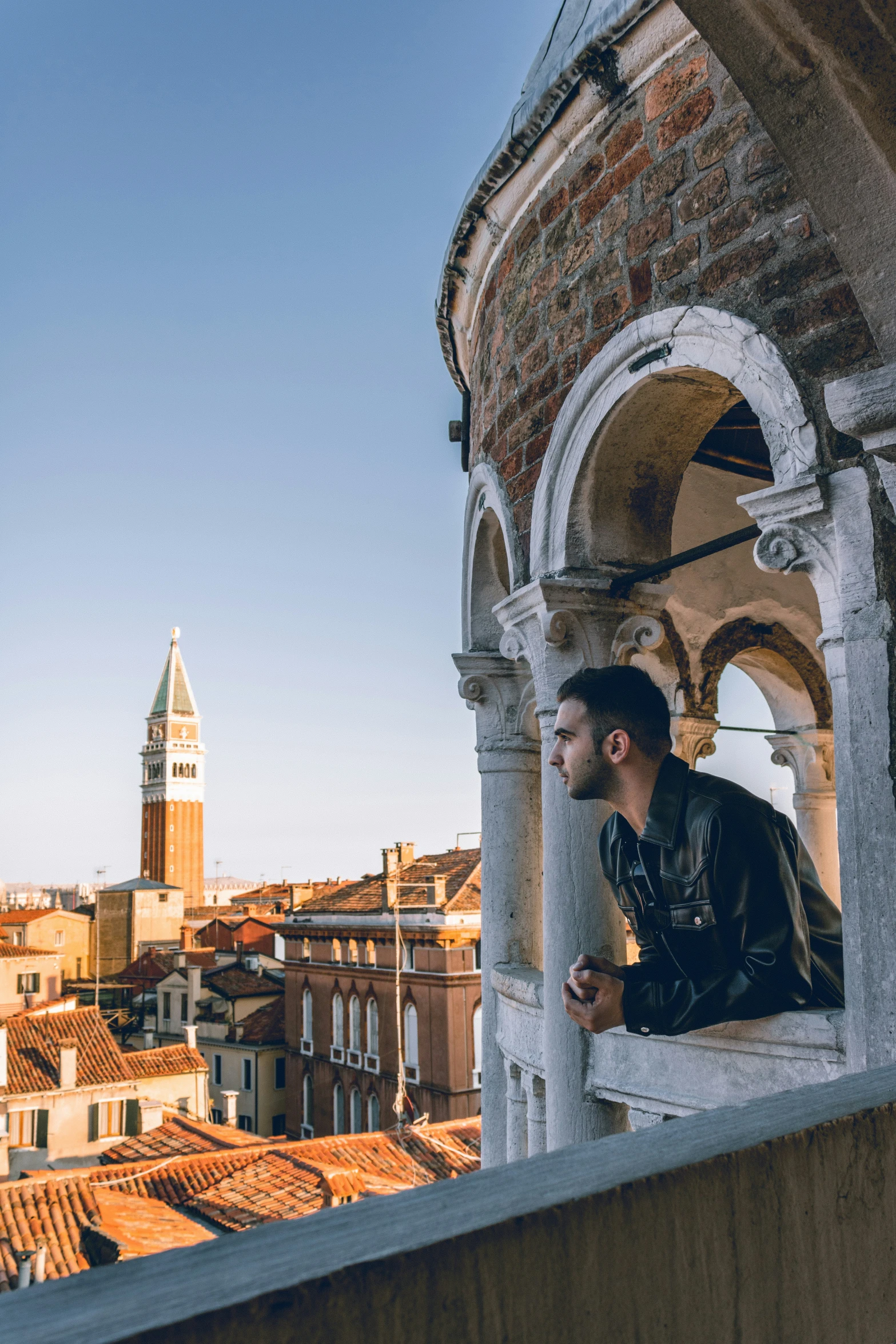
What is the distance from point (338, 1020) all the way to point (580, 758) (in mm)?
28212

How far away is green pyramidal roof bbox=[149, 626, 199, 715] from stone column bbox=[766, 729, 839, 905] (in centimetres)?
10620

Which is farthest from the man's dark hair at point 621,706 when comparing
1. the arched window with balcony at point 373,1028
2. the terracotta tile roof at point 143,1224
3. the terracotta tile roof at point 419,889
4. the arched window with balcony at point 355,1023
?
the arched window with balcony at point 355,1023

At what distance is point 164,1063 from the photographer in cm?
2602

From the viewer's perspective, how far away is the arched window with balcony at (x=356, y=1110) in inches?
1116

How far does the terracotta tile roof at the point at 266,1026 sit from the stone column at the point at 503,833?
28880mm

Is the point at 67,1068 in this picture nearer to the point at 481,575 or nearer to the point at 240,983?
the point at 240,983

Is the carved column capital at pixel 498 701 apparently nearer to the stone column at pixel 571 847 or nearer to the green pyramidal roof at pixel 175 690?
the stone column at pixel 571 847

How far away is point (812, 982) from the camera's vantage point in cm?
307

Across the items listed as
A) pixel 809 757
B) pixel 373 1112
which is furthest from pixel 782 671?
pixel 373 1112

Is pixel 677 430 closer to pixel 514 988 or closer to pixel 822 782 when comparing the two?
pixel 514 988

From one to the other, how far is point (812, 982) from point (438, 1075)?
77.8 feet

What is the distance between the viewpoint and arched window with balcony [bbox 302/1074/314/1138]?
99.3ft

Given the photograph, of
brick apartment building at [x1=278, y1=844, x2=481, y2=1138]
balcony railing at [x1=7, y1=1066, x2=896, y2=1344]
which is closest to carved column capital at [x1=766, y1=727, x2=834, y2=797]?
balcony railing at [x1=7, y1=1066, x2=896, y2=1344]

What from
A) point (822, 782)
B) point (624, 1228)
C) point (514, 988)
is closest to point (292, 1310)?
point (624, 1228)
